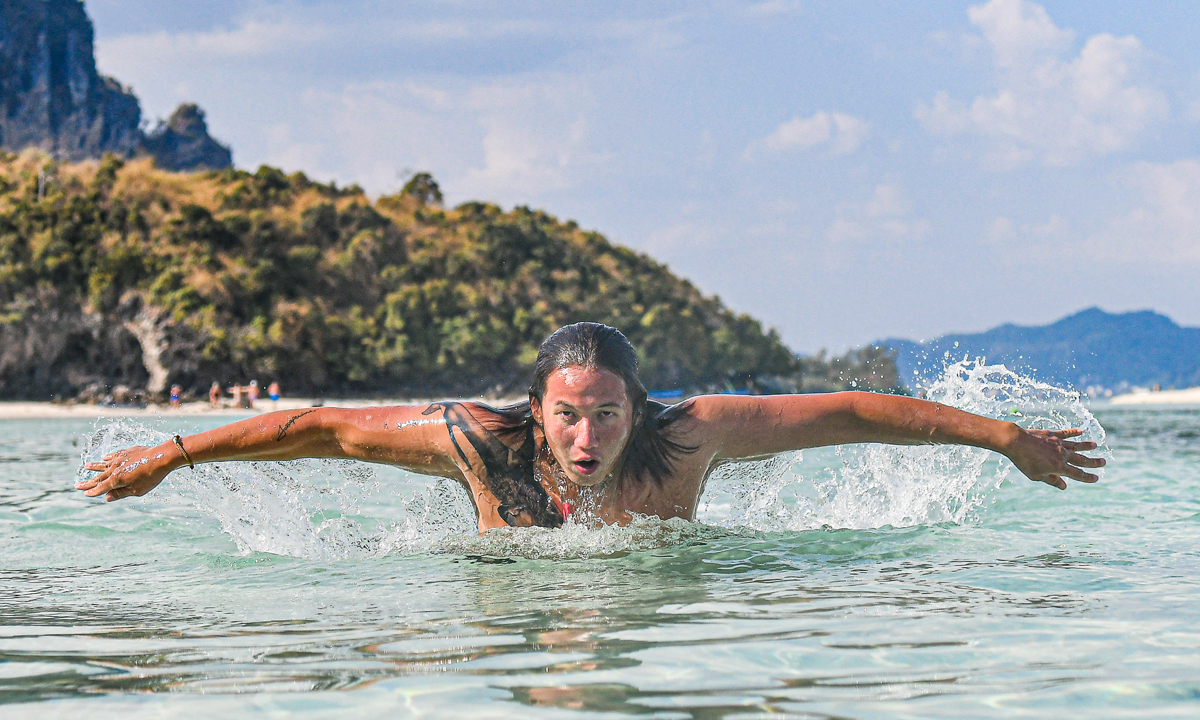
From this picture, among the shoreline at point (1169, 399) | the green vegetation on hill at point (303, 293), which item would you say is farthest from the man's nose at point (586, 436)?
the shoreline at point (1169, 399)

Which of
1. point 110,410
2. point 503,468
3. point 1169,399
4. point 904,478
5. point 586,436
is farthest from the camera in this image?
point 1169,399

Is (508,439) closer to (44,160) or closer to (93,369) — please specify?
(93,369)

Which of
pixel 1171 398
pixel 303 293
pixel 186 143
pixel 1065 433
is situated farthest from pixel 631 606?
A: pixel 186 143

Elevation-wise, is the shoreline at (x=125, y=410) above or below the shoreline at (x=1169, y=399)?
above

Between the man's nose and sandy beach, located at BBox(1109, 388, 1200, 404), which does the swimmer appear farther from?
sandy beach, located at BBox(1109, 388, 1200, 404)

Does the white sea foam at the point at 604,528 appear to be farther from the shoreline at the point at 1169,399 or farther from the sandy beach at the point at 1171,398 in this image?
the sandy beach at the point at 1171,398

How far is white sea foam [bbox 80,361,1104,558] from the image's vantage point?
4.84 metres

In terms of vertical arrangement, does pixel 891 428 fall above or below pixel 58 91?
below

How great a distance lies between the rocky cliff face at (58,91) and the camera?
11225 centimetres

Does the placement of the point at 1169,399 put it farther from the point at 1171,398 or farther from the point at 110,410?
the point at 110,410

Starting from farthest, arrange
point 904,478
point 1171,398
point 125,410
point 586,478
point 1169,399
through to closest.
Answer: point 1171,398 → point 1169,399 → point 125,410 → point 904,478 → point 586,478

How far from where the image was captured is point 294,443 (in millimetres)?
4520

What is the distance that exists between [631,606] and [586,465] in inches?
30.8

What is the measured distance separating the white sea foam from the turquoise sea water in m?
0.02
